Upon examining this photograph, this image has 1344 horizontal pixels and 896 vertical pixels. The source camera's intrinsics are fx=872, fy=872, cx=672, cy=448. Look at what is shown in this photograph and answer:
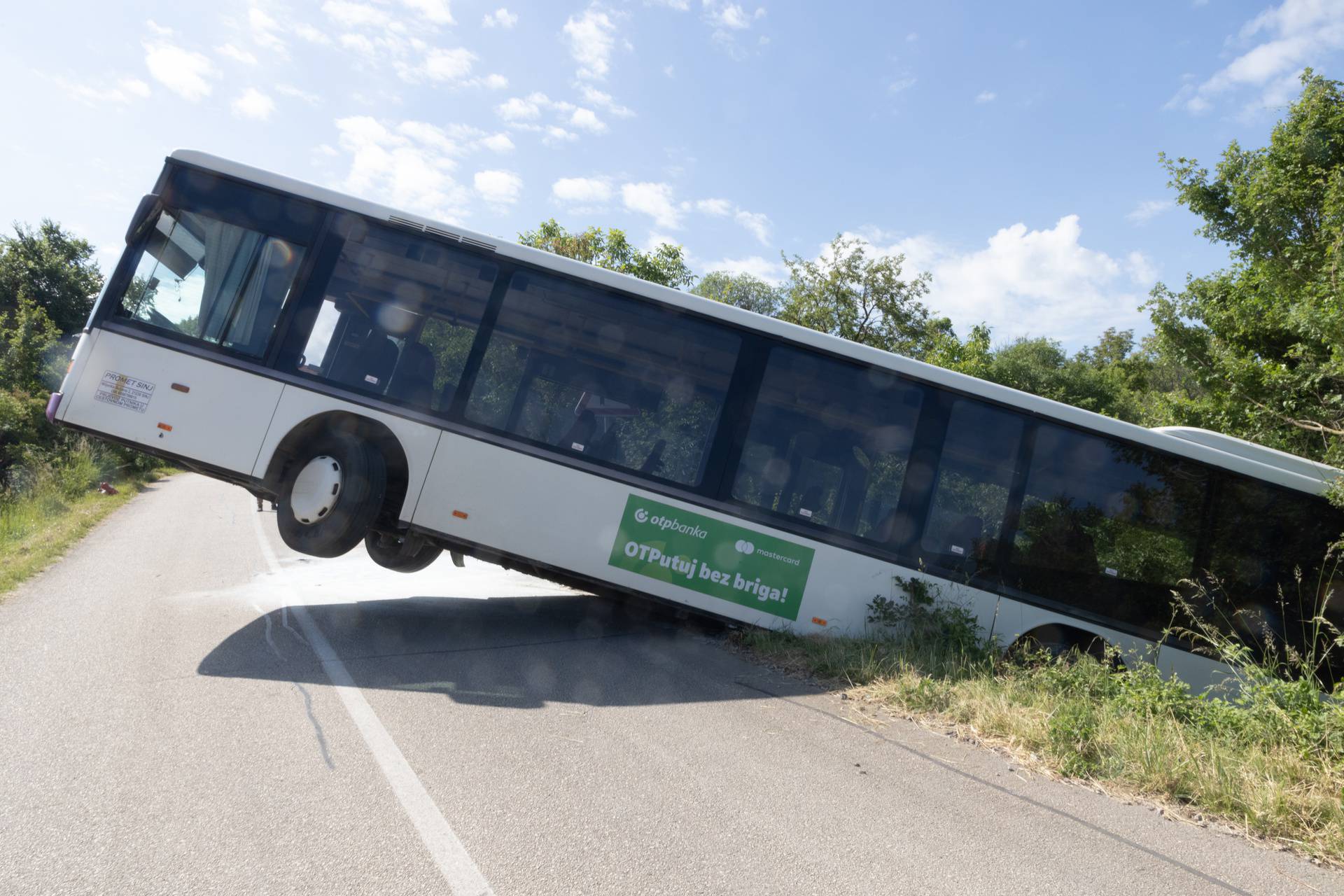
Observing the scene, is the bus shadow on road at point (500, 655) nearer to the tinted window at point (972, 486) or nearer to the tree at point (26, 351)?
the tinted window at point (972, 486)

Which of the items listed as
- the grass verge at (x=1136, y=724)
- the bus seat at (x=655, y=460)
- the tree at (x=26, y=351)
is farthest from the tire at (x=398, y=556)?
the tree at (x=26, y=351)

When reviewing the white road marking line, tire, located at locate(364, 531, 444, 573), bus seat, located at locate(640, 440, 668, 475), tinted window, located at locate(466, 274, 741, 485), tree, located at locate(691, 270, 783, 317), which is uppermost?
tree, located at locate(691, 270, 783, 317)

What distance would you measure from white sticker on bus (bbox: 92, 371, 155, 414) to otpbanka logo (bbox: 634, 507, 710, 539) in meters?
4.66

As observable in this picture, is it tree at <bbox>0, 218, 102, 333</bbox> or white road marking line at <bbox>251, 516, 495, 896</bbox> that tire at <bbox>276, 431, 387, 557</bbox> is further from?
tree at <bbox>0, 218, 102, 333</bbox>

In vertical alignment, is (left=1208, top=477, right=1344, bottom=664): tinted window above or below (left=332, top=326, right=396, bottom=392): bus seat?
above

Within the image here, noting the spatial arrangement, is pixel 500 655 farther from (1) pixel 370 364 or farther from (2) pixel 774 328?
(2) pixel 774 328

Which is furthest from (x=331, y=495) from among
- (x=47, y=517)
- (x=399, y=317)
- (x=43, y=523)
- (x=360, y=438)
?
(x=47, y=517)

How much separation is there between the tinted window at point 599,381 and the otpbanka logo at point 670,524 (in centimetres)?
37

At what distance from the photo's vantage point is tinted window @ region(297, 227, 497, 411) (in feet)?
26.8

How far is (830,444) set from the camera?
841cm

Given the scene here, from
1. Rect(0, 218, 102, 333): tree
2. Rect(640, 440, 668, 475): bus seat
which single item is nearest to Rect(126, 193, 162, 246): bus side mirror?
Rect(640, 440, 668, 475): bus seat

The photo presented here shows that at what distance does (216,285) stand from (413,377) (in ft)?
6.81

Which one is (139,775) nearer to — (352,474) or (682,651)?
(352,474)

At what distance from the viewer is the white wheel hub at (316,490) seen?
7.77m
